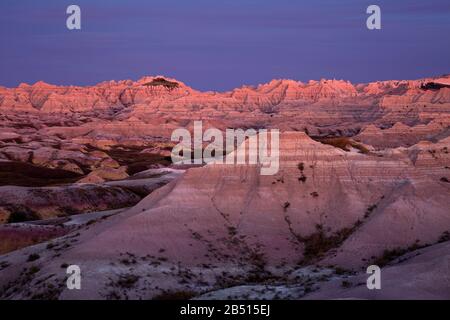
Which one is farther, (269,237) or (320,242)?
(269,237)

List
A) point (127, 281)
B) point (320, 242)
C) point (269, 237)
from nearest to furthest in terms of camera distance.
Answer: point (127, 281) < point (320, 242) < point (269, 237)

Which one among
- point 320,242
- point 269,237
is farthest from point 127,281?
point 320,242

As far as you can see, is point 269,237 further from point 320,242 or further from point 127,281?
point 127,281

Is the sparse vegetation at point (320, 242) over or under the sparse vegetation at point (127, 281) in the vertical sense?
over

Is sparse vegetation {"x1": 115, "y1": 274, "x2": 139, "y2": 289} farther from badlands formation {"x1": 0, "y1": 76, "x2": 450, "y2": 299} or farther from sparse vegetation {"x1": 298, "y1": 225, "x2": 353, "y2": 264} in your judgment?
sparse vegetation {"x1": 298, "y1": 225, "x2": 353, "y2": 264}

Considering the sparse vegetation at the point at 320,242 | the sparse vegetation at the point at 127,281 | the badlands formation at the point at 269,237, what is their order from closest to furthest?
1. the badlands formation at the point at 269,237
2. the sparse vegetation at the point at 127,281
3. the sparse vegetation at the point at 320,242

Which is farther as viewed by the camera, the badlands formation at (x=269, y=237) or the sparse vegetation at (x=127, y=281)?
the sparse vegetation at (x=127, y=281)

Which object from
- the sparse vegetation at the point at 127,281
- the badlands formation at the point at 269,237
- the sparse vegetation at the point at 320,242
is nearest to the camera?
the badlands formation at the point at 269,237

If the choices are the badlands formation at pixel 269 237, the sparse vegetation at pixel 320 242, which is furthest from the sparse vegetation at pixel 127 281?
the sparse vegetation at pixel 320 242

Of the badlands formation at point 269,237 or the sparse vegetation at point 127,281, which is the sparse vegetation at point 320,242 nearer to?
the badlands formation at point 269,237

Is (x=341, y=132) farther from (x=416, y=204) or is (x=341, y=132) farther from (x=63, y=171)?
(x=416, y=204)

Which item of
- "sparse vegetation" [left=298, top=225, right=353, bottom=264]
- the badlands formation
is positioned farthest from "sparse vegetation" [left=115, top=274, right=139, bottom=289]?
"sparse vegetation" [left=298, top=225, right=353, bottom=264]
